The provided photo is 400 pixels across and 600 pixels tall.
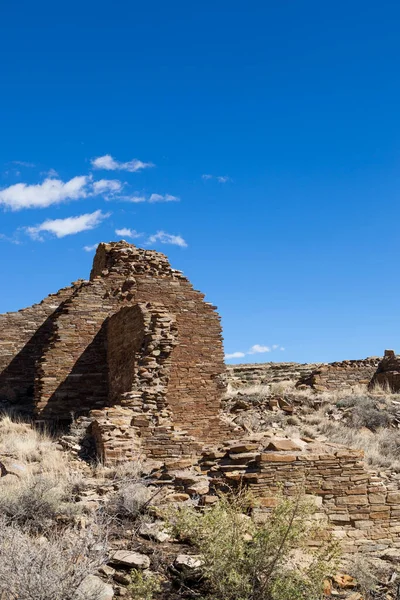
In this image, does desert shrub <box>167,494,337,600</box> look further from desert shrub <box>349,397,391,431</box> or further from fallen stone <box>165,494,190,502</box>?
desert shrub <box>349,397,391,431</box>

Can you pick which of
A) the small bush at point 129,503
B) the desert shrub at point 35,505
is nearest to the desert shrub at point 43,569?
the desert shrub at point 35,505

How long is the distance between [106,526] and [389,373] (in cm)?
2031

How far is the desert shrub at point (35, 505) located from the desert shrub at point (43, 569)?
4.25 ft

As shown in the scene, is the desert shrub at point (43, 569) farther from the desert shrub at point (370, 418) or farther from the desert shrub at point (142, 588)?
the desert shrub at point (370, 418)

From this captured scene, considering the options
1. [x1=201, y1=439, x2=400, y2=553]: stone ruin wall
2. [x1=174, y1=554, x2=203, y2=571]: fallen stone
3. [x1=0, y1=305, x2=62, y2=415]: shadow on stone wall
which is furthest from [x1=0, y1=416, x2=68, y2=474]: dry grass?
[x1=174, y1=554, x2=203, y2=571]: fallen stone

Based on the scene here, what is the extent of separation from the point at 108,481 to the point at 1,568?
13.7 ft

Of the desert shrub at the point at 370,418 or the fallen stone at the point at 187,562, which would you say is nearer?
the fallen stone at the point at 187,562

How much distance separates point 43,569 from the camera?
517 centimetres

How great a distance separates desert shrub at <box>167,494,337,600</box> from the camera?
18.6 feet

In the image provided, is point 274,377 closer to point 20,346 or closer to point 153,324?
point 20,346

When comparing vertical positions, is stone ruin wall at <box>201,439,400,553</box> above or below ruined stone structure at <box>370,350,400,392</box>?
below

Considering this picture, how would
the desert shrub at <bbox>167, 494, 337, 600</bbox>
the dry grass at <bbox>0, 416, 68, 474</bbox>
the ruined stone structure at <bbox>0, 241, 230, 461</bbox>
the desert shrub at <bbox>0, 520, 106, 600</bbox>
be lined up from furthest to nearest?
the ruined stone structure at <bbox>0, 241, 230, 461</bbox> → the dry grass at <bbox>0, 416, 68, 474</bbox> → the desert shrub at <bbox>167, 494, 337, 600</bbox> → the desert shrub at <bbox>0, 520, 106, 600</bbox>

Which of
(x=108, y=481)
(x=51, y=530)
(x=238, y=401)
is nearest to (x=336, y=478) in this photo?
(x=108, y=481)

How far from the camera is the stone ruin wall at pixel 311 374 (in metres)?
26.4
